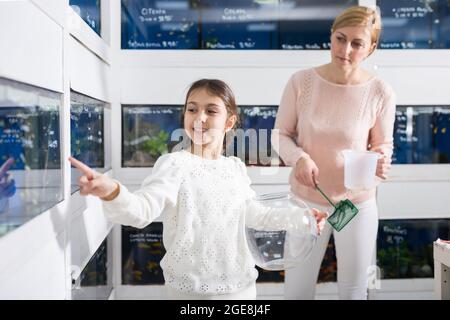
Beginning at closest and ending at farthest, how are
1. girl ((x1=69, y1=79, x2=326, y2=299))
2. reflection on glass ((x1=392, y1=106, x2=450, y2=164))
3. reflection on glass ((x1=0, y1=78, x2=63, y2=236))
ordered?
reflection on glass ((x1=0, y1=78, x2=63, y2=236))
girl ((x1=69, y1=79, x2=326, y2=299))
reflection on glass ((x1=392, y1=106, x2=450, y2=164))

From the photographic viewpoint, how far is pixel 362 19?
1048 millimetres

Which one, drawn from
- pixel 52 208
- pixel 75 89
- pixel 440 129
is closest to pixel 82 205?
pixel 52 208

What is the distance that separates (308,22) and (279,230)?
0.49 m

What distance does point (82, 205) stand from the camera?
94 centimetres

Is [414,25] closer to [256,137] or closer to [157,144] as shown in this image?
[256,137]

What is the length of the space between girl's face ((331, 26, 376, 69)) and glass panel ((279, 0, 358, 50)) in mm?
50

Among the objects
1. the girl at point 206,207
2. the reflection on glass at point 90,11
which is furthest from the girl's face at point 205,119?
the reflection on glass at point 90,11

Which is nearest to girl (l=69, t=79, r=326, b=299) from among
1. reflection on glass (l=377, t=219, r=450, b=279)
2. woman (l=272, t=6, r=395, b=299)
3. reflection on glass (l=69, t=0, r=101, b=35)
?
woman (l=272, t=6, r=395, b=299)

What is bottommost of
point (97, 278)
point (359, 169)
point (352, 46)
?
point (97, 278)

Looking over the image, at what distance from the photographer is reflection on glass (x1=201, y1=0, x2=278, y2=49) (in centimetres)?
106

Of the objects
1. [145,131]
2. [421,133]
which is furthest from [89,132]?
[421,133]

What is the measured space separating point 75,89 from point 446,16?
2.79 feet

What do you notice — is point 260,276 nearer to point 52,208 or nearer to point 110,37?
point 52,208

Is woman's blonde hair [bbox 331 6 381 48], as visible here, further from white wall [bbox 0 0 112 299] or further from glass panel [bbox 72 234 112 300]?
glass panel [bbox 72 234 112 300]
